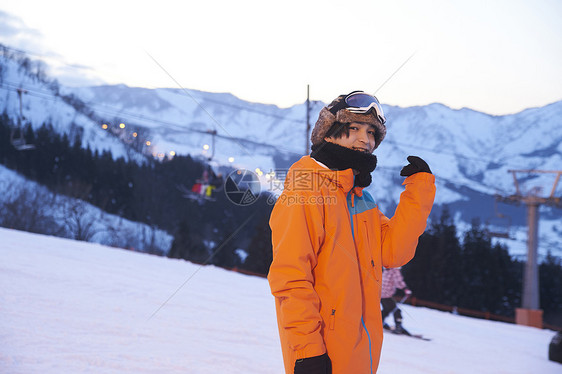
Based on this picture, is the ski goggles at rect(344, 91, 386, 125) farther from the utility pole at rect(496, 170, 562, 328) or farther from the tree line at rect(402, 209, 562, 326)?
the tree line at rect(402, 209, 562, 326)

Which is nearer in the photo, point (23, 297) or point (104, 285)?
point (23, 297)

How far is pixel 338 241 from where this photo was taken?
2.04 meters

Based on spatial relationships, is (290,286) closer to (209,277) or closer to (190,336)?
(190,336)

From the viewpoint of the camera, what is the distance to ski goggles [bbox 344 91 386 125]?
2305 millimetres

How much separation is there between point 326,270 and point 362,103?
827mm

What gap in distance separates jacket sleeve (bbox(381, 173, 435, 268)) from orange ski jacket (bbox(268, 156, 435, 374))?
0.03 m

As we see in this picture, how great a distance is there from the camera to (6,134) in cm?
6297

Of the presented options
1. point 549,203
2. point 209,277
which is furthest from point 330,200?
point 549,203

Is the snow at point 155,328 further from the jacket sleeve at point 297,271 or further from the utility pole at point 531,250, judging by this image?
the utility pole at point 531,250

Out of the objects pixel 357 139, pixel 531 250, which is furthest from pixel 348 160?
pixel 531 250

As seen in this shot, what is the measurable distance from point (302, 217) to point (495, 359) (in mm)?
5816

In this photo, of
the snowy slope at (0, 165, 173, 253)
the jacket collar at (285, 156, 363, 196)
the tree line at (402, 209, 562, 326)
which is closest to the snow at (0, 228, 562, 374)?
the jacket collar at (285, 156, 363, 196)

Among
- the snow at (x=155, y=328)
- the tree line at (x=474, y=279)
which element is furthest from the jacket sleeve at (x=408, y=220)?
the tree line at (x=474, y=279)

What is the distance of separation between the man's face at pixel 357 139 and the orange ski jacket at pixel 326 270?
0.18m
